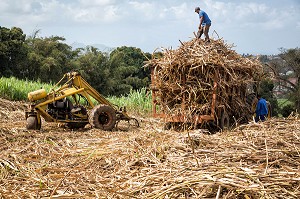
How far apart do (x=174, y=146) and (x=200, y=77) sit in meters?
3.73

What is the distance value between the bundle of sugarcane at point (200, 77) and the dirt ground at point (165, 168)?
6.96 feet

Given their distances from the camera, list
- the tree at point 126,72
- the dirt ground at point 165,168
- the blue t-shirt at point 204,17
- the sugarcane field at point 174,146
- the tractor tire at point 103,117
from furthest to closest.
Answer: the tree at point 126,72 → the blue t-shirt at point 204,17 → the tractor tire at point 103,117 → the sugarcane field at point 174,146 → the dirt ground at point 165,168

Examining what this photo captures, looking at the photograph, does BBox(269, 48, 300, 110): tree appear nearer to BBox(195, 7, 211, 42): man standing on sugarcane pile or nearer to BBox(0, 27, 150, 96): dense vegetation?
BBox(0, 27, 150, 96): dense vegetation

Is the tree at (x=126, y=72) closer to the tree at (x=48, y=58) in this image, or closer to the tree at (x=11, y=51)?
the tree at (x=48, y=58)

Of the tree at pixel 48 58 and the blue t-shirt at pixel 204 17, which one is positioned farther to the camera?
the tree at pixel 48 58

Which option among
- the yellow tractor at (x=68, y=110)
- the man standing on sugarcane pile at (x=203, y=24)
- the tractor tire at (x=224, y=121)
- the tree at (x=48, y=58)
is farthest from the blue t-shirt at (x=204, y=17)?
the tree at (x=48, y=58)

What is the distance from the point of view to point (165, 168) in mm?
4270

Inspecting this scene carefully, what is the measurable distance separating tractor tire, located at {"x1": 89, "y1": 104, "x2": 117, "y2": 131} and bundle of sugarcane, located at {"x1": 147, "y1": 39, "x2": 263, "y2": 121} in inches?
52.3

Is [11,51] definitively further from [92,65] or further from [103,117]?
[103,117]

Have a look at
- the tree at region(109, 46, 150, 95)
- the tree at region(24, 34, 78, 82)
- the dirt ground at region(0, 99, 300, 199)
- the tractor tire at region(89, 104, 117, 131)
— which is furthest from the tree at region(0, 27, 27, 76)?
the dirt ground at region(0, 99, 300, 199)

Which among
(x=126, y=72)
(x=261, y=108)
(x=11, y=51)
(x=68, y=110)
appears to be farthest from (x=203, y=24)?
(x=126, y=72)

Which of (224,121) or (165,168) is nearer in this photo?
→ (165,168)

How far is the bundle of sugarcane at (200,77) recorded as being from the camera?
827 cm

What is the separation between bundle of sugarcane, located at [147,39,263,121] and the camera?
27.1 ft
